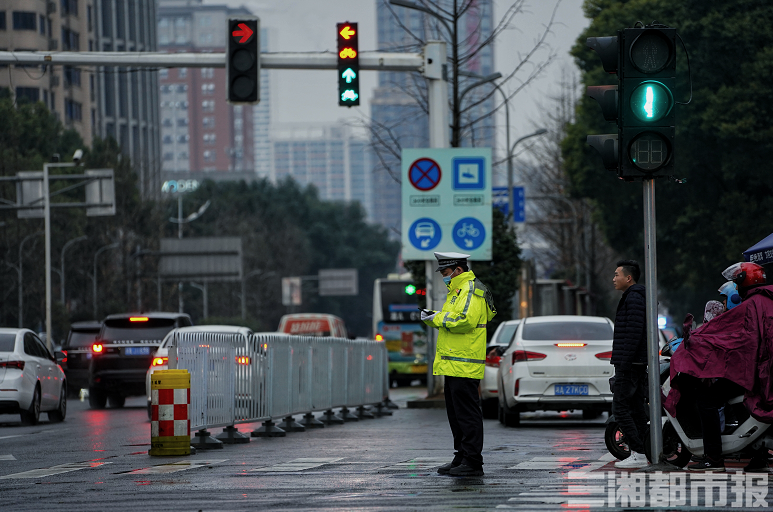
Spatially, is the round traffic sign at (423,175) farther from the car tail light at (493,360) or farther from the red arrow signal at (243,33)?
the red arrow signal at (243,33)

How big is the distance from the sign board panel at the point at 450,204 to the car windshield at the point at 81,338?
428 inches

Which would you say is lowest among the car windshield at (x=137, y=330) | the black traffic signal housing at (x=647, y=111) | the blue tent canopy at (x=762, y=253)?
the car windshield at (x=137, y=330)

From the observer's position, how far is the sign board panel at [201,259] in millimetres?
74562

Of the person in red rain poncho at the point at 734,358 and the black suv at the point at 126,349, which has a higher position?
the person in red rain poncho at the point at 734,358

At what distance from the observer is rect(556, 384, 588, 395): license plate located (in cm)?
1784

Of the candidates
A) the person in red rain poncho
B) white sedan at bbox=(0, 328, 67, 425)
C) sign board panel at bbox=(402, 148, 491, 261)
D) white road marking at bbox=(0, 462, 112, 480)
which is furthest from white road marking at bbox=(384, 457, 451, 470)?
sign board panel at bbox=(402, 148, 491, 261)

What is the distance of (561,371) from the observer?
1791 centimetres

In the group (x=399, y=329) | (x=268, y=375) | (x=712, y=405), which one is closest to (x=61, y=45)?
(x=399, y=329)

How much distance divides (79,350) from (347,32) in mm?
16062

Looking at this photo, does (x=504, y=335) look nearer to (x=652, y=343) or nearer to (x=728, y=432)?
(x=728, y=432)

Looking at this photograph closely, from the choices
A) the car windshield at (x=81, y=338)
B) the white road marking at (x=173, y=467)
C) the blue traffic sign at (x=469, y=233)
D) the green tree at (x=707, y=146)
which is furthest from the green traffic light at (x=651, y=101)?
the green tree at (x=707, y=146)

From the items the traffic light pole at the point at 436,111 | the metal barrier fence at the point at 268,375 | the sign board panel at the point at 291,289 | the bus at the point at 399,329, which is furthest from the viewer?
the sign board panel at the point at 291,289

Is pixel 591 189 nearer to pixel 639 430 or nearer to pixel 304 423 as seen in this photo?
pixel 304 423

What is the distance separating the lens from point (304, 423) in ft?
62.7
